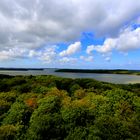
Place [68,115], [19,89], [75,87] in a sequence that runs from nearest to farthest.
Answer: [68,115], [19,89], [75,87]

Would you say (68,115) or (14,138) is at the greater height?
(68,115)

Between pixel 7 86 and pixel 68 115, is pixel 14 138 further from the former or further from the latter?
pixel 7 86

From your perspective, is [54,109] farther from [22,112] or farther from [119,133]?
[119,133]

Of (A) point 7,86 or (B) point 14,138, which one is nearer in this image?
(B) point 14,138

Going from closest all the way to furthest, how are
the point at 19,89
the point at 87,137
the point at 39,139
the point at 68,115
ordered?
the point at 87,137 < the point at 39,139 < the point at 68,115 < the point at 19,89

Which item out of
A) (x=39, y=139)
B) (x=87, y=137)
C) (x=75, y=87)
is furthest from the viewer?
(x=75, y=87)

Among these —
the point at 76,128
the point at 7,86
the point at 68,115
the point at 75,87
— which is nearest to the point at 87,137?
Answer: the point at 76,128

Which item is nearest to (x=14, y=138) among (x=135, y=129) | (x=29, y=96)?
(x=135, y=129)

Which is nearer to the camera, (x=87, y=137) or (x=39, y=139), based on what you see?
(x=87, y=137)

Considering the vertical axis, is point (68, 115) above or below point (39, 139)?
above

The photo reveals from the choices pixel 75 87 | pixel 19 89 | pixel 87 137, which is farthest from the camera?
pixel 75 87
